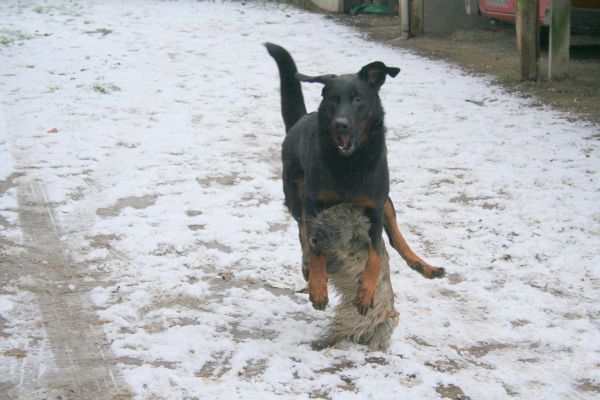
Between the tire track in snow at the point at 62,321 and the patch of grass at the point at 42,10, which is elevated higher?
the patch of grass at the point at 42,10

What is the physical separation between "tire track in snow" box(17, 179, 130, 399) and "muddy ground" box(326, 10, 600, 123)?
20.0 feet

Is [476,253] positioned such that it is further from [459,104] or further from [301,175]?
[459,104]

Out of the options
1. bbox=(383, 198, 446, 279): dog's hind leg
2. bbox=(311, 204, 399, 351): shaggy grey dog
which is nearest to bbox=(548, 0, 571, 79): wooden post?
bbox=(383, 198, 446, 279): dog's hind leg

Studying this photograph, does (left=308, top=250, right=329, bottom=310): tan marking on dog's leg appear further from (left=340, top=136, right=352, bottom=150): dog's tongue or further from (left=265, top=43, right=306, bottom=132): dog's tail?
(left=265, top=43, right=306, bottom=132): dog's tail

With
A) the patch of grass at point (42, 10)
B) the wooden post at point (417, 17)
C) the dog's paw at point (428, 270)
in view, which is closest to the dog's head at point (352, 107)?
the dog's paw at point (428, 270)

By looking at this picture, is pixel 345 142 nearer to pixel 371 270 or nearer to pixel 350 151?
pixel 350 151

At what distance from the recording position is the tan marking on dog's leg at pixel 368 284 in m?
4.13

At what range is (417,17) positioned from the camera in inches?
539

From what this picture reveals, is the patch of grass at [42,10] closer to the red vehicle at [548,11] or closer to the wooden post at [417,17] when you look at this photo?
the wooden post at [417,17]

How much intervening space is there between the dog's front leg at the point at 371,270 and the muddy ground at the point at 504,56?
18.2 feet

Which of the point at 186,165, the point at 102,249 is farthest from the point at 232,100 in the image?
the point at 102,249

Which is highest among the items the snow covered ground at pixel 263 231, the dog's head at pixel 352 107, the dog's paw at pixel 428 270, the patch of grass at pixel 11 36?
the dog's head at pixel 352 107

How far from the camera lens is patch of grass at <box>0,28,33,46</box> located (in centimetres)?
1307

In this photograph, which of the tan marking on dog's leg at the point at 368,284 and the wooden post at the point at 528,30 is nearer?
the tan marking on dog's leg at the point at 368,284
